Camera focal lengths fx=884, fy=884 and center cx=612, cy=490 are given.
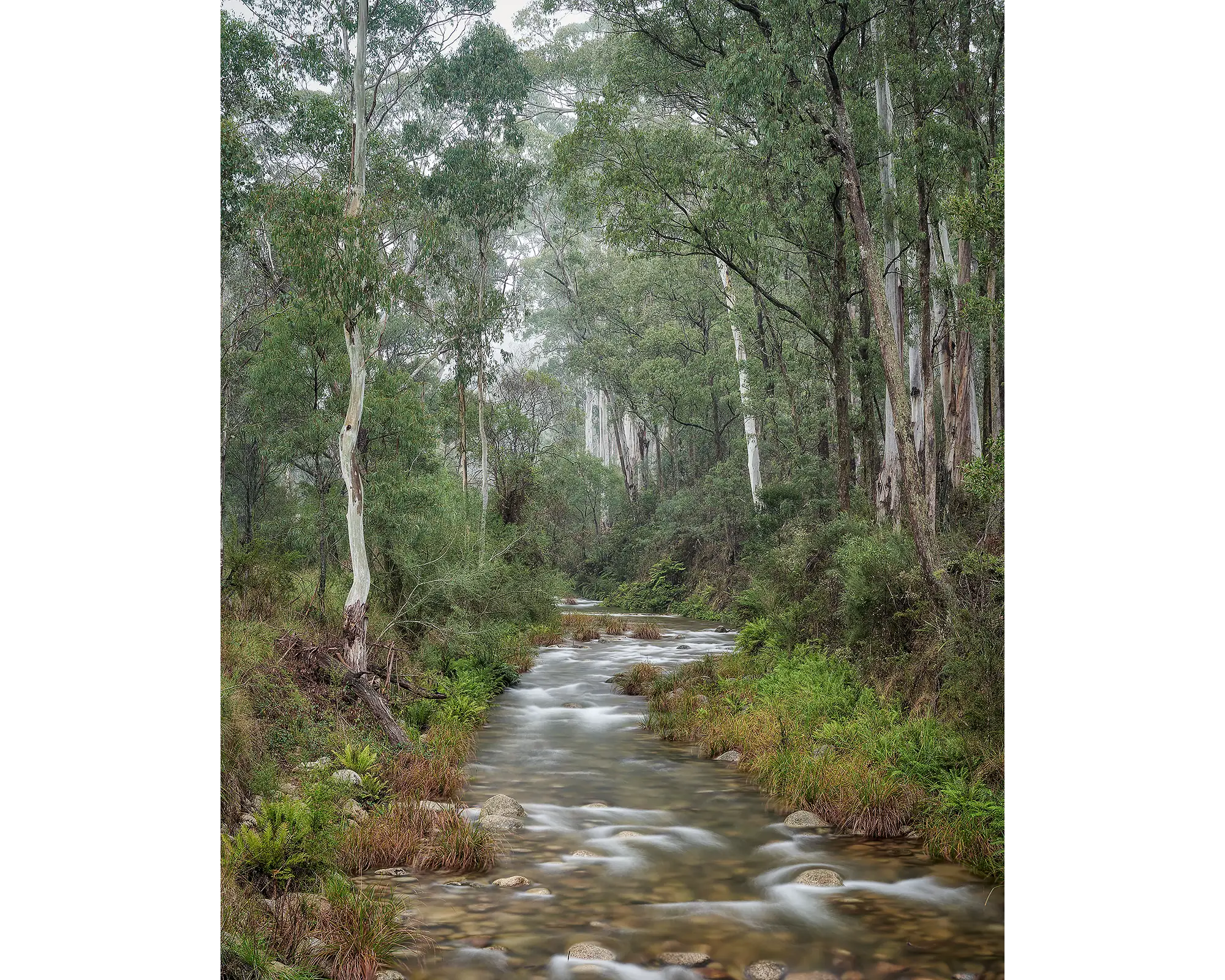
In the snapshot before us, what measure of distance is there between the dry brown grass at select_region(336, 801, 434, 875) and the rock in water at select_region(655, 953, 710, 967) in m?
1.50

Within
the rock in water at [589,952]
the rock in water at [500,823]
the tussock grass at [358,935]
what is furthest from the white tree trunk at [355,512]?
the rock in water at [589,952]

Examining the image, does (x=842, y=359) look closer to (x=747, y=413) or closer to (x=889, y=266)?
(x=889, y=266)

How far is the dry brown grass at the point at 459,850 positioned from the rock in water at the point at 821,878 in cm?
151

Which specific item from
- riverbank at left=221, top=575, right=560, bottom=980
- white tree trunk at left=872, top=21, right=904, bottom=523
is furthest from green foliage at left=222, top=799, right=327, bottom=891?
white tree trunk at left=872, top=21, right=904, bottom=523

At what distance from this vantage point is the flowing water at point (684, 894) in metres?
3.34

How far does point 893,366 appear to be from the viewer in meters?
6.36

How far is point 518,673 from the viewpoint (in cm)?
1050

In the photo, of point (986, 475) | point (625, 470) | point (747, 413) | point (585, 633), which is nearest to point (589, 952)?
point (986, 475)

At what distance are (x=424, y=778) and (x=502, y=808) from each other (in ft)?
2.10
